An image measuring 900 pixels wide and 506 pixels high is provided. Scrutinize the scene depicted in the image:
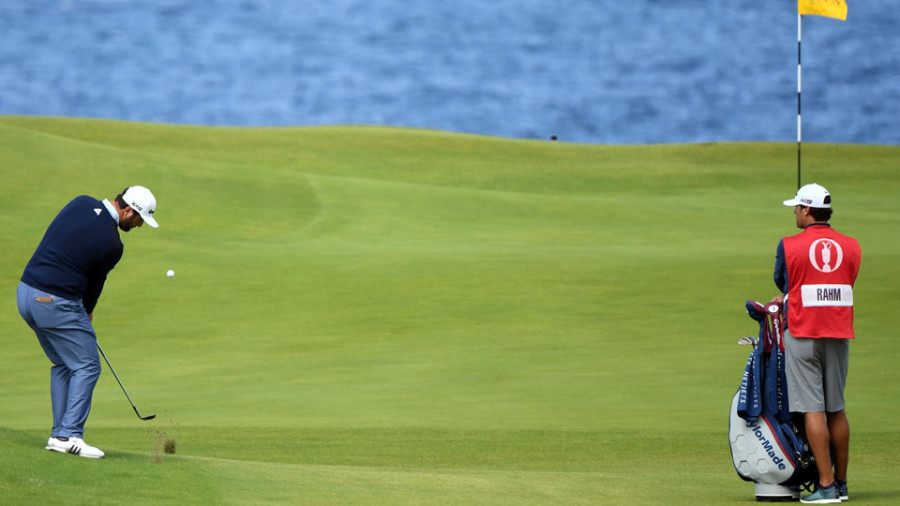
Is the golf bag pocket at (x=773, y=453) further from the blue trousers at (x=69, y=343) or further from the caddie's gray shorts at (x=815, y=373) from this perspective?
the blue trousers at (x=69, y=343)

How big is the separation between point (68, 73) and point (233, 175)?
21.9 metres

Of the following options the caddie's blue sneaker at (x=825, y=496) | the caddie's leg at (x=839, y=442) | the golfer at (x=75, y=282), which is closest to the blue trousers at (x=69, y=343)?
the golfer at (x=75, y=282)

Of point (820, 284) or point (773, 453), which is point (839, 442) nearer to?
point (773, 453)

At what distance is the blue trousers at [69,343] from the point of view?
7477 millimetres

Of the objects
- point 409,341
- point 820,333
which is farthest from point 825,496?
point 409,341

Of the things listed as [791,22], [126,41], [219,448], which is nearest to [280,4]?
[126,41]

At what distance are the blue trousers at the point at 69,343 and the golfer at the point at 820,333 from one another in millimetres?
4121

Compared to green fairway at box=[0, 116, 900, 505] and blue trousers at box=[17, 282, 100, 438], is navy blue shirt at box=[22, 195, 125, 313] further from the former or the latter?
green fairway at box=[0, 116, 900, 505]

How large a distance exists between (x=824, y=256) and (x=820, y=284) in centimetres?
17

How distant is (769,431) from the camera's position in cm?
744

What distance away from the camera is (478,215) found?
3130cm

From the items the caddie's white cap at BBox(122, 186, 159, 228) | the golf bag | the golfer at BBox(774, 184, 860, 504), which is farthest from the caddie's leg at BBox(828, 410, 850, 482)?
the caddie's white cap at BBox(122, 186, 159, 228)

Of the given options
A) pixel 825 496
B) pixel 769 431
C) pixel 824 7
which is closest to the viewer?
pixel 825 496

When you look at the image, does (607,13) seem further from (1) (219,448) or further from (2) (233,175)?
(1) (219,448)
